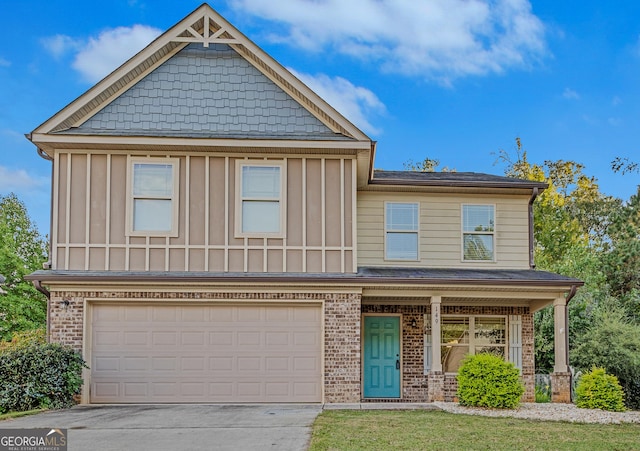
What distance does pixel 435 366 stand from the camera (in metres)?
14.8

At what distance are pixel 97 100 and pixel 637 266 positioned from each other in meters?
17.6

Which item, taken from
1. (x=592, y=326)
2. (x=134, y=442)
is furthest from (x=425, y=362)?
(x=134, y=442)

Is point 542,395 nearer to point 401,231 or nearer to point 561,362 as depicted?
point 561,362

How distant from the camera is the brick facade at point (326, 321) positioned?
46.5 feet

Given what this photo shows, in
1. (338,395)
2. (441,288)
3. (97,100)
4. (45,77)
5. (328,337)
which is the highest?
(45,77)

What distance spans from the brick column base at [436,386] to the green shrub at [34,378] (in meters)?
6.99

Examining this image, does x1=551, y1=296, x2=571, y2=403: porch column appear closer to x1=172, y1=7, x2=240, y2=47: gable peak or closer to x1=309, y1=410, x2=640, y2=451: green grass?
x1=309, y1=410, x2=640, y2=451: green grass

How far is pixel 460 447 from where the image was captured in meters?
9.21

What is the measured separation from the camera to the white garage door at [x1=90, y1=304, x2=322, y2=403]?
47.2 feet

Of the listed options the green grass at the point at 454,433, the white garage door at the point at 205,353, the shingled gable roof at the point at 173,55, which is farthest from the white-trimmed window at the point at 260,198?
the green grass at the point at 454,433

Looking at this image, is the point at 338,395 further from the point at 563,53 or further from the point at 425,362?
the point at 563,53

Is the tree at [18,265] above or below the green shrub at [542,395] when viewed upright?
above

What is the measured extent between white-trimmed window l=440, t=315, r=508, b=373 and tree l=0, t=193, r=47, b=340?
73.4 feet

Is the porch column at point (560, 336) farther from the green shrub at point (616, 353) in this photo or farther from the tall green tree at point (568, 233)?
the tall green tree at point (568, 233)
